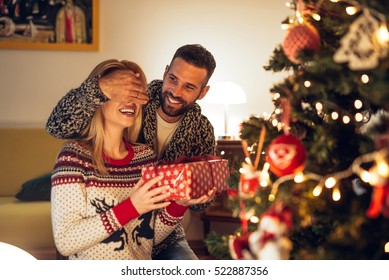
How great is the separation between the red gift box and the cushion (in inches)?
43.3

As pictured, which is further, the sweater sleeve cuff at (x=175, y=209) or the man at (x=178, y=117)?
the man at (x=178, y=117)

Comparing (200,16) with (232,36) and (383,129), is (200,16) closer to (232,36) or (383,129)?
(232,36)

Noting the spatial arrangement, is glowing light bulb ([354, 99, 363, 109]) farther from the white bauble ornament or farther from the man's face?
the man's face

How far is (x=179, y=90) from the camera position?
6.17ft

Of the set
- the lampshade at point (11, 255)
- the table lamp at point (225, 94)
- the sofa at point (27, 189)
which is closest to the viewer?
the lampshade at point (11, 255)

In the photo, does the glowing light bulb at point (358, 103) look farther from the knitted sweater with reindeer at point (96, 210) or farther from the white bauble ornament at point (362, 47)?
the knitted sweater with reindeer at point (96, 210)

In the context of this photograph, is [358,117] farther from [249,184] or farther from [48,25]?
[48,25]

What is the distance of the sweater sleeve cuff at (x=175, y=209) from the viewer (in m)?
1.75

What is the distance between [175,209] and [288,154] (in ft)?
2.21

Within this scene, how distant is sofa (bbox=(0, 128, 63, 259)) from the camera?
2424mm

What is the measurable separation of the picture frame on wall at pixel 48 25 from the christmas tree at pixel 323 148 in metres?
1.79

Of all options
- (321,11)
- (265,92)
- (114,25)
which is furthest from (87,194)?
(265,92)

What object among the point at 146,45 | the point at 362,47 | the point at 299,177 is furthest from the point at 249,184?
the point at 146,45

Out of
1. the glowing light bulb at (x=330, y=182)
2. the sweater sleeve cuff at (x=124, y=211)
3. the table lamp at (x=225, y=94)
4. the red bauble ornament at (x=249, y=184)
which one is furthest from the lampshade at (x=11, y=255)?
the table lamp at (x=225, y=94)
